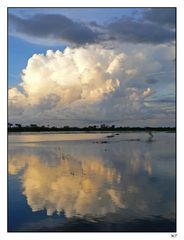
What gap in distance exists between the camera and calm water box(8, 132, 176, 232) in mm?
2537

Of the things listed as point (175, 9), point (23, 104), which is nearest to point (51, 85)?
point (23, 104)

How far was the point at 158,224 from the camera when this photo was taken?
2.51 meters

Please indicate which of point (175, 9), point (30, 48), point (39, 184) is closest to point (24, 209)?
point (39, 184)

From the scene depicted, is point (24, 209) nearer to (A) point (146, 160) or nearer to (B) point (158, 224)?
(B) point (158, 224)

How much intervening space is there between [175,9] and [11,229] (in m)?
1.87

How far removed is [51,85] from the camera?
113 inches

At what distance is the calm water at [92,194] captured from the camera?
8.32ft

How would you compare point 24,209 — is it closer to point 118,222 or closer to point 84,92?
point 118,222

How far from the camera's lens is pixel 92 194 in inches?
118

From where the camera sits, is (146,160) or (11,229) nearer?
(11,229)
